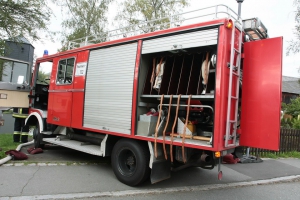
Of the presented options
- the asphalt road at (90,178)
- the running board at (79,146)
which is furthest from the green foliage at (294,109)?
the running board at (79,146)

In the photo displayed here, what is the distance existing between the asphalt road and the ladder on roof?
4.94 ft

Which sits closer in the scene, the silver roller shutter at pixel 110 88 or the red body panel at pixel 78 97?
the silver roller shutter at pixel 110 88

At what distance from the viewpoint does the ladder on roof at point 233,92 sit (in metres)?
3.71

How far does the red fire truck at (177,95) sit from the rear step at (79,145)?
25mm

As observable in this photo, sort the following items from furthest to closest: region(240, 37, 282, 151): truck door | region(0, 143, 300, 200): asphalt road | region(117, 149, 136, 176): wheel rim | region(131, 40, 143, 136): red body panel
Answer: region(117, 149, 136, 176): wheel rim → region(131, 40, 143, 136): red body panel → region(0, 143, 300, 200): asphalt road → region(240, 37, 282, 151): truck door

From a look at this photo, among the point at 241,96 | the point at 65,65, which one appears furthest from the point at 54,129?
the point at 241,96

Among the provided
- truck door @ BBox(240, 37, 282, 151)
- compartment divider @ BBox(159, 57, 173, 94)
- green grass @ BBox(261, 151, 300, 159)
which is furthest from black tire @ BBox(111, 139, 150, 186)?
green grass @ BBox(261, 151, 300, 159)

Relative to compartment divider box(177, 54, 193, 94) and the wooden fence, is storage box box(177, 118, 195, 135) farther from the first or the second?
the wooden fence

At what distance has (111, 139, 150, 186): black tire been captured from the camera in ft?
14.3

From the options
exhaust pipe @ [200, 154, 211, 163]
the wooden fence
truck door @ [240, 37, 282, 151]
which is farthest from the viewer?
the wooden fence

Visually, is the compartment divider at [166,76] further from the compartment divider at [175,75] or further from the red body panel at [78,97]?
the red body panel at [78,97]

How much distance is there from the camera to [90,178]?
4918 mm

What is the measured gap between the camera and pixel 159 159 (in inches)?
171

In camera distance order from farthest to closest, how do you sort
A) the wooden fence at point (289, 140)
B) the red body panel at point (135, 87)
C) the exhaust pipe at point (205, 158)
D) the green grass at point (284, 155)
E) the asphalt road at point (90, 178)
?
the wooden fence at point (289, 140), the green grass at point (284, 155), the red body panel at point (135, 87), the exhaust pipe at point (205, 158), the asphalt road at point (90, 178)
